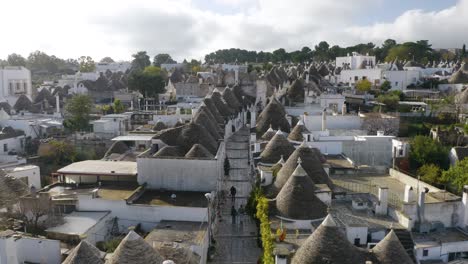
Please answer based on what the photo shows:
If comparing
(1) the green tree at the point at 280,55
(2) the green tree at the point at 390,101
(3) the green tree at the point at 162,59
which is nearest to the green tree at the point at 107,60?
(3) the green tree at the point at 162,59

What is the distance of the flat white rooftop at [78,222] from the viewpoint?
1440 cm

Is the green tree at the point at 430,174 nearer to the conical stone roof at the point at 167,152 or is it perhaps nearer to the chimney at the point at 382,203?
the chimney at the point at 382,203

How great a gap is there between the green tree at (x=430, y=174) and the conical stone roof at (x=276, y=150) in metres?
6.84

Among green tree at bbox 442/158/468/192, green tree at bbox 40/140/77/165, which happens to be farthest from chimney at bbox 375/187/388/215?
green tree at bbox 40/140/77/165

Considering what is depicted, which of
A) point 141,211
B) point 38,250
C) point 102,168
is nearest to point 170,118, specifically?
point 102,168

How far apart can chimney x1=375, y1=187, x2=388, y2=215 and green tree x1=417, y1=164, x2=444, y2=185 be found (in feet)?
19.6

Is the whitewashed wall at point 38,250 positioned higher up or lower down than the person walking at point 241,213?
higher up

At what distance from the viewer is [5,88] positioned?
46.3m

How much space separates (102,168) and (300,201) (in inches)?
362

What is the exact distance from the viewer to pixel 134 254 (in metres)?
10.6

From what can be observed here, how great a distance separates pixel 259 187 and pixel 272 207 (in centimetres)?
219

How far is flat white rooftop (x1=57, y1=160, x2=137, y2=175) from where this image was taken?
61.1 feet

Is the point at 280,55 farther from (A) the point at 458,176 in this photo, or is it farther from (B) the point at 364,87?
(A) the point at 458,176

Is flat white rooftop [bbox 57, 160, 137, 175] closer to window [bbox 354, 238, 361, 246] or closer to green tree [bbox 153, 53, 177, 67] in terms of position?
window [bbox 354, 238, 361, 246]
